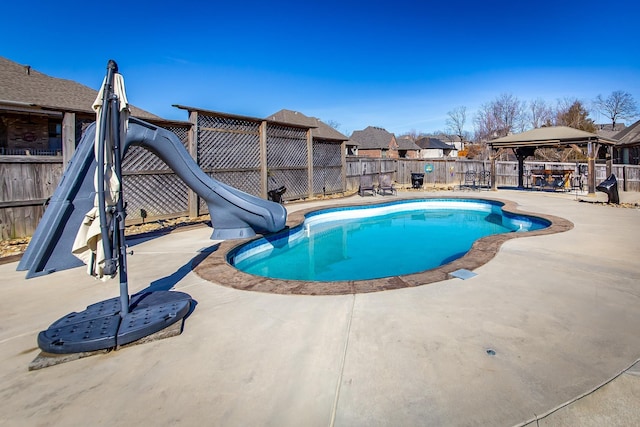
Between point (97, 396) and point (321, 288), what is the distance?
2180mm

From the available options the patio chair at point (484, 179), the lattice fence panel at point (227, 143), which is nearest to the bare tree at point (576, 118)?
the patio chair at point (484, 179)

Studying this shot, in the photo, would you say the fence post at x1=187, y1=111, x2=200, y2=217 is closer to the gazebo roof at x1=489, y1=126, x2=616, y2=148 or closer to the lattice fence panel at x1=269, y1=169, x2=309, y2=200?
the lattice fence panel at x1=269, y1=169, x2=309, y2=200

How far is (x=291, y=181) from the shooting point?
11.8m

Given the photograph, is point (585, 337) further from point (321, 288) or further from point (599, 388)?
point (321, 288)

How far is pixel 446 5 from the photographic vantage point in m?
14.9

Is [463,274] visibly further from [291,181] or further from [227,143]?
[291,181]

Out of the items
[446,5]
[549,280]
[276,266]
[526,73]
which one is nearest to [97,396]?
[276,266]

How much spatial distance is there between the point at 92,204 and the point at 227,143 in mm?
7046

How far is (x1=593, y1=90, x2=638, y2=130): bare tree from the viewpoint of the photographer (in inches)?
1451

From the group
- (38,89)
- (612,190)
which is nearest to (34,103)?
(38,89)

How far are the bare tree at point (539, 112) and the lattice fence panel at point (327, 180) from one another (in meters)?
34.3

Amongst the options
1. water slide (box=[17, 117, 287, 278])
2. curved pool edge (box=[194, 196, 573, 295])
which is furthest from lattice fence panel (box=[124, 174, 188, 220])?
water slide (box=[17, 117, 287, 278])

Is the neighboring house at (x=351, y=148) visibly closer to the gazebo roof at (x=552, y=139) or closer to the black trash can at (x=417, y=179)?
the black trash can at (x=417, y=179)

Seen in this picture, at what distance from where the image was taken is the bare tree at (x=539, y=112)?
36.8 meters
